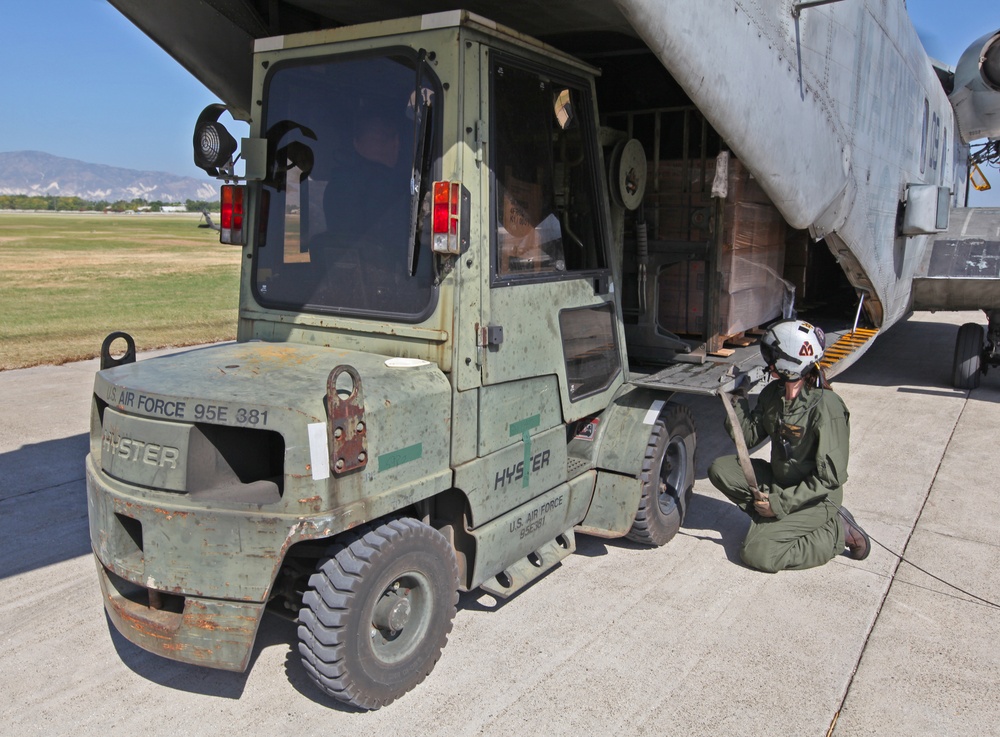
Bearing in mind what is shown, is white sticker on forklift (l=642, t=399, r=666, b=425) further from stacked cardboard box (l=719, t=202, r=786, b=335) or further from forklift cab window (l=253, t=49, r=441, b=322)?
forklift cab window (l=253, t=49, r=441, b=322)

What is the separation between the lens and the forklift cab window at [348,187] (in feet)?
11.4

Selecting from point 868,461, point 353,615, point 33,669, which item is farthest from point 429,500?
point 868,461

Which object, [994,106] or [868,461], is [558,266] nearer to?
[868,461]

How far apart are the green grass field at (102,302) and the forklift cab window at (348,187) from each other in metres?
5.63

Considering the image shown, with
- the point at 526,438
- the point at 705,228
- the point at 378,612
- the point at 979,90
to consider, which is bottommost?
the point at 378,612

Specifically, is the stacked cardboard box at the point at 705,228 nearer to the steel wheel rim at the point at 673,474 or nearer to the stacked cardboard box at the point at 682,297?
the stacked cardboard box at the point at 682,297

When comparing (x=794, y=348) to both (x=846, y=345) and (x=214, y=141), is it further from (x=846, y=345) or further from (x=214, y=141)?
(x=214, y=141)

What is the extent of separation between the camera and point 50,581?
443 centimetres

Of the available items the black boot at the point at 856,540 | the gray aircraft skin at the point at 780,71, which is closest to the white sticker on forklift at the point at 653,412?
the black boot at the point at 856,540

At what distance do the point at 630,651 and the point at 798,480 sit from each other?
5.61ft

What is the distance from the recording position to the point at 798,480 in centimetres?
485

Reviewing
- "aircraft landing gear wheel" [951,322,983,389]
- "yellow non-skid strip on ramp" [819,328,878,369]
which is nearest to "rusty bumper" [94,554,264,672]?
"yellow non-skid strip on ramp" [819,328,878,369]

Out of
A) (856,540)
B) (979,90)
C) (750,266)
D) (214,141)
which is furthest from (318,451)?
(979,90)

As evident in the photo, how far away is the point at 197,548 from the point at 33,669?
1329mm
